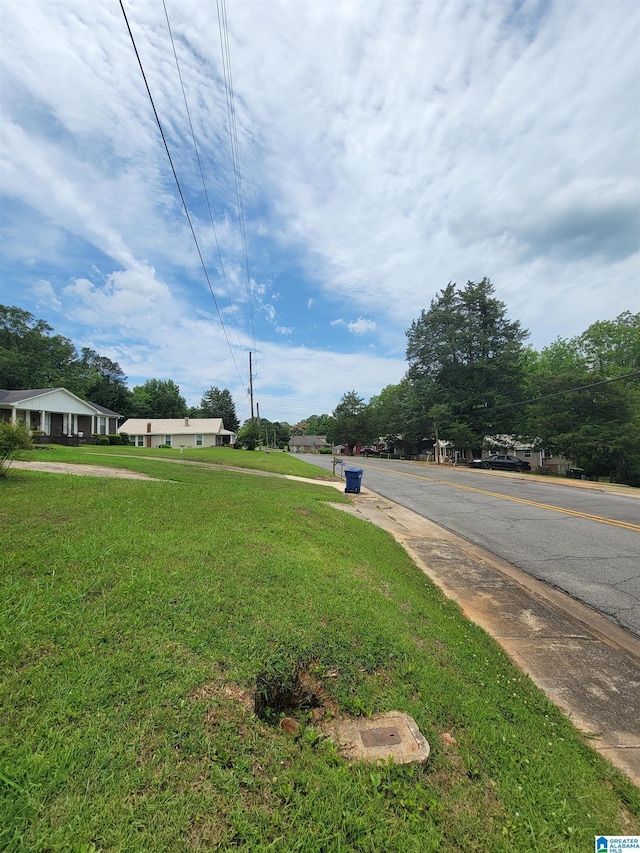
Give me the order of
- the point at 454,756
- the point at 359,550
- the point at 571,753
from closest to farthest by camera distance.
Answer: the point at 454,756 < the point at 571,753 < the point at 359,550

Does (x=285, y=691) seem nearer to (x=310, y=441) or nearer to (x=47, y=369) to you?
(x=47, y=369)

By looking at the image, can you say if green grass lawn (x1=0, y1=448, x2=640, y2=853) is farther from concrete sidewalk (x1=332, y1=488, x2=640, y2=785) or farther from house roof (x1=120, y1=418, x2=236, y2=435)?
house roof (x1=120, y1=418, x2=236, y2=435)

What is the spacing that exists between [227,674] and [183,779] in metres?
0.69

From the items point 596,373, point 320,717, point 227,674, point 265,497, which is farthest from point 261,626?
point 596,373

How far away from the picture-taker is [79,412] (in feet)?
98.2

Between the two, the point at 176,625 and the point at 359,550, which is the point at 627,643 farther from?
the point at 176,625

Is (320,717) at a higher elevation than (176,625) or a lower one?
lower

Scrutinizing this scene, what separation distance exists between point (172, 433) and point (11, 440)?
43.0 m

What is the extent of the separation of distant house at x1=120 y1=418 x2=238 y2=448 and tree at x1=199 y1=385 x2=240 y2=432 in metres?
22.7

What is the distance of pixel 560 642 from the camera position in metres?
3.94

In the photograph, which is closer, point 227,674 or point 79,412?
point 227,674

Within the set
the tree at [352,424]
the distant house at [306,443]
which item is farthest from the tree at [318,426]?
the tree at [352,424]

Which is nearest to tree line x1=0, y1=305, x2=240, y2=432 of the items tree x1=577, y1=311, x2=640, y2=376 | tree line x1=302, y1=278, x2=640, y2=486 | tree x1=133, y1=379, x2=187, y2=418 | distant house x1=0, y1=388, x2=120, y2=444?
tree x1=133, y1=379, x2=187, y2=418

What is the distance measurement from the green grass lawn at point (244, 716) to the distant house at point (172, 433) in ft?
149
